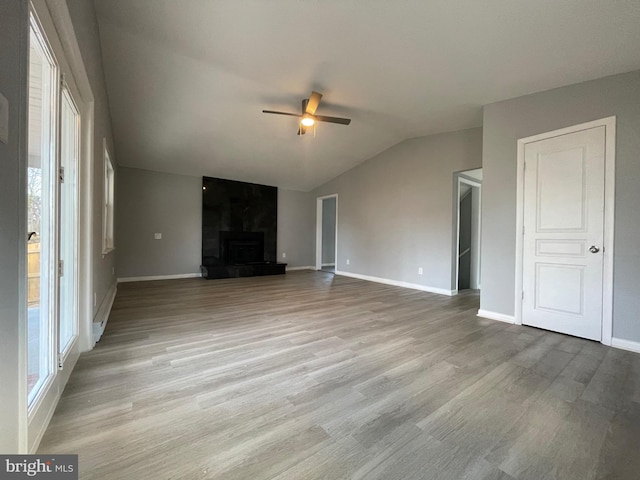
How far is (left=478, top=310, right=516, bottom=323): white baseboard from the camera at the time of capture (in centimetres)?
328

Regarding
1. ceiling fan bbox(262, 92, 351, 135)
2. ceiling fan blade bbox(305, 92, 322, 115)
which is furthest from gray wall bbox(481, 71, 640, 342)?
ceiling fan blade bbox(305, 92, 322, 115)

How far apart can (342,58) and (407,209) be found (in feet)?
10.6

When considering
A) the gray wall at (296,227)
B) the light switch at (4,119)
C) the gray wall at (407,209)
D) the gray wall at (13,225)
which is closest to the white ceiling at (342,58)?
the gray wall at (407,209)

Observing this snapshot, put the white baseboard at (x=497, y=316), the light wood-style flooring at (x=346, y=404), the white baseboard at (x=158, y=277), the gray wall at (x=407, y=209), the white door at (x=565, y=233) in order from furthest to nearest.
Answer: the white baseboard at (x=158, y=277), the gray wall at (x=407, y=209), the white baseboard at (x=497, y=316), the white door at (x=565, y=233), the light wood-style flooring at (x=346, y=404)

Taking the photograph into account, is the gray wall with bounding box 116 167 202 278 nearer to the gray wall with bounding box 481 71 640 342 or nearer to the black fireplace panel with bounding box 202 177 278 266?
the black fireplace panel with bounding box 202 177 278 266

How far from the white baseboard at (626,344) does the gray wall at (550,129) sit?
4 centimetres

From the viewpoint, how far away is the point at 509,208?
10.9 ft

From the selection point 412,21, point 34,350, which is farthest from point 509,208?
point 34,350

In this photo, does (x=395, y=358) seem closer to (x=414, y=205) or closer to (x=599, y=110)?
(x=599, y=110)

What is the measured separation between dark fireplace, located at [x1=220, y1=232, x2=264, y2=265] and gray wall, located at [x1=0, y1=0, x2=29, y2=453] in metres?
5.64

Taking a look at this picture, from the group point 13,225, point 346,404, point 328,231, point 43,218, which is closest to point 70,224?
point 43,218

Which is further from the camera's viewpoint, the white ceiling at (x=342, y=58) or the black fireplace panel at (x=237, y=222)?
the black fireplace panel at (x=237, y=222)

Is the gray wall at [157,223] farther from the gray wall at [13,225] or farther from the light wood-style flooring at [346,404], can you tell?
the gray wall at [13,225]

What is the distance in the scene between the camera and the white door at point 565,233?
271 cm
